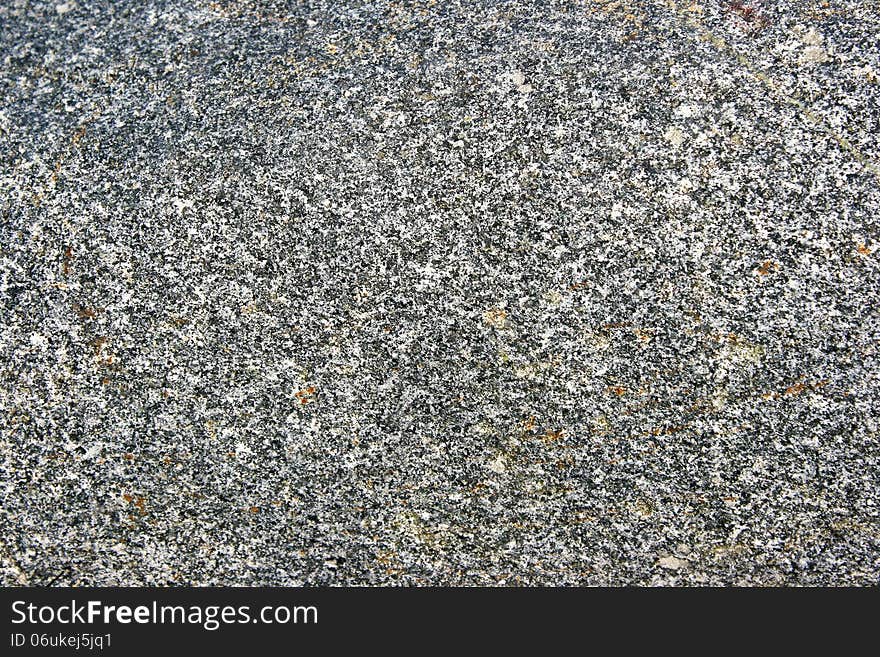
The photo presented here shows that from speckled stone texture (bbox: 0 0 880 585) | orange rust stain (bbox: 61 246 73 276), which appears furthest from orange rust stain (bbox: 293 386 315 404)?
orange rust stain (bbox: 61 246 73 276)

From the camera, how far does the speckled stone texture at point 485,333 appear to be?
1.52 meters

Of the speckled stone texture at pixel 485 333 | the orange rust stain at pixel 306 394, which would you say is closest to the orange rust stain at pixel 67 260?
the speckled stone texture at pixel 485 333

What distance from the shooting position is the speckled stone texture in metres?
1.52

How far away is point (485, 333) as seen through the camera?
1.55 meters

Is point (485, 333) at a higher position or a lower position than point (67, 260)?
lower

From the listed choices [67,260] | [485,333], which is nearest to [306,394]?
[485,333]

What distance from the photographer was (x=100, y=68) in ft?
5.74

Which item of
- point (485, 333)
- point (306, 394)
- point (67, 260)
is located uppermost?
point (67, 260)

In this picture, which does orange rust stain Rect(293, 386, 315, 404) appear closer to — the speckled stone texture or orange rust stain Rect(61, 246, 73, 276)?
the speckled stone texture

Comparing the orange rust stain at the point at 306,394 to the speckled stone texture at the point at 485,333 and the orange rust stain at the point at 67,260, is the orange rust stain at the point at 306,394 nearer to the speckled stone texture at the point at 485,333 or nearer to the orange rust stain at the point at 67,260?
the speckled stone texture at the point at 485,333

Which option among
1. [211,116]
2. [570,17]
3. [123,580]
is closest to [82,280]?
[211,116]

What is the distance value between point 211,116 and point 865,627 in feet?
6.46

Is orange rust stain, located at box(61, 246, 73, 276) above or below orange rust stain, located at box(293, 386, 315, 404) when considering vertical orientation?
above

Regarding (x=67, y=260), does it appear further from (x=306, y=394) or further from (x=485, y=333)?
(x=485, y=333)
